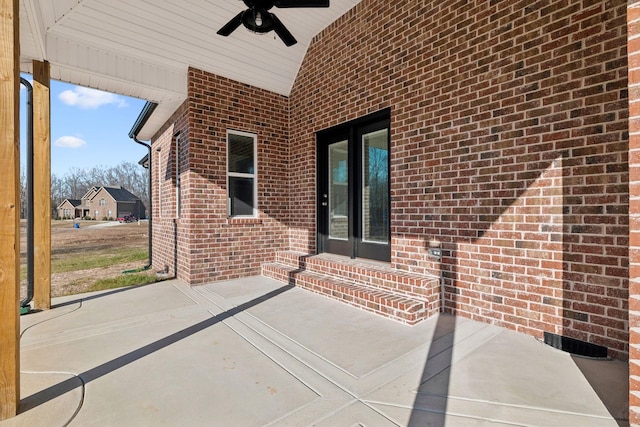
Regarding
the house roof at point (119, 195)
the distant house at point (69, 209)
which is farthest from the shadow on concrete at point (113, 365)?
the distant house at point (69, 209)

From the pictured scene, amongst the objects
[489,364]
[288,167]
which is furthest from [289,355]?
[288,167]

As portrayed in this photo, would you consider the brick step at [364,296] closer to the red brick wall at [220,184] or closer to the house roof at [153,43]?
the red brick wall at [220,184]

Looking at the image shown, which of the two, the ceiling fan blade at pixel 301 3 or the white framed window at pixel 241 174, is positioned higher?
the ceiling fan blade at pixel 301 3

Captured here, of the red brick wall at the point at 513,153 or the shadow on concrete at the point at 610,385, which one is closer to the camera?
the shadow on concrete at the point at 610,385

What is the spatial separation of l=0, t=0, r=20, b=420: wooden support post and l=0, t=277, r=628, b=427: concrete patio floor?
0.70 feet

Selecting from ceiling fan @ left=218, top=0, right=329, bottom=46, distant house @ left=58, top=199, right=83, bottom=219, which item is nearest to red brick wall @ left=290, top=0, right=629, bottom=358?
ceiling fan @ left=218, top=0, right=329, bottom=46

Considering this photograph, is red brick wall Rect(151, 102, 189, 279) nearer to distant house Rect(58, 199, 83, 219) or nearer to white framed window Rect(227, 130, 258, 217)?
white framed window Rect(227, 130, 258, 217)

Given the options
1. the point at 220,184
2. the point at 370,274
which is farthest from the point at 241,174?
the point at 370,274

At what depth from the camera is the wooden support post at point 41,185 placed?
147 inches

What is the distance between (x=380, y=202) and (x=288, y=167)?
2.27 m

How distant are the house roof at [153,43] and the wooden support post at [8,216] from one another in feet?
6.30

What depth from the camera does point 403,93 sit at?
3.99m

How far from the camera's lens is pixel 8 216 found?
6.07 feet

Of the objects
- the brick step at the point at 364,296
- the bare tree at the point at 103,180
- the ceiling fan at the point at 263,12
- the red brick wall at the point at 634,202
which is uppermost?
the bare tree at the point at 103,180
